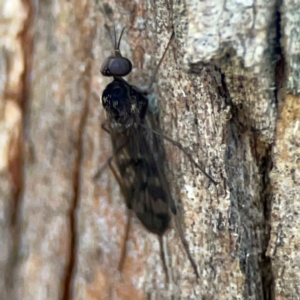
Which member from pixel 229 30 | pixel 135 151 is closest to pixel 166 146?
pixel 135 151

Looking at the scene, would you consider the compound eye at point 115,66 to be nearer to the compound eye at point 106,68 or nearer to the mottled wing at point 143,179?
the compound eye at point 106,68

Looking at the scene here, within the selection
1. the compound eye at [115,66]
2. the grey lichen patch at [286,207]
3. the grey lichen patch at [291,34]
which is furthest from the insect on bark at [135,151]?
the grey lichen patch at [291,34]

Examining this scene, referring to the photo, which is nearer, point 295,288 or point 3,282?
point 295,288

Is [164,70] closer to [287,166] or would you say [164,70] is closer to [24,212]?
[287,166]

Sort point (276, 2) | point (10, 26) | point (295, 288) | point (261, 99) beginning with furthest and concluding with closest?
1. point (10, 26)
2. point (295, 288)
3. point (261, 99)
4. point (276, 2)


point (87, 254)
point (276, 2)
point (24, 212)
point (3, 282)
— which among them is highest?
point (276, 2)

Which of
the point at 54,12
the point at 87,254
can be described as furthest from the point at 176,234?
the point at 54,12
